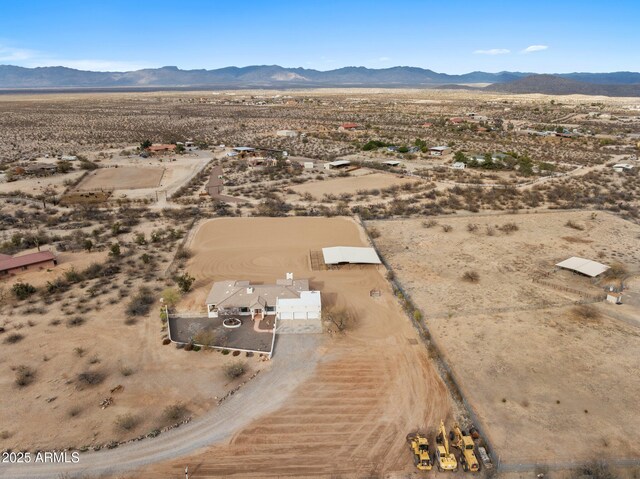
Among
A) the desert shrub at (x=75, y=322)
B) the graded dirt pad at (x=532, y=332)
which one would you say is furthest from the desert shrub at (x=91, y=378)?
the graded dirt pad at (x=532, y=332)

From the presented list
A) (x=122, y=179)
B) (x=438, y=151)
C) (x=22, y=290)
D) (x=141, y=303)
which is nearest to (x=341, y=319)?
(x=141, y=303)

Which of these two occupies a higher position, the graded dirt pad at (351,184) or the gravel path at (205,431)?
the graded dirt pad at (351,184)

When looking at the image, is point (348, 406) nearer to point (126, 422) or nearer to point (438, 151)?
point (126, 422)

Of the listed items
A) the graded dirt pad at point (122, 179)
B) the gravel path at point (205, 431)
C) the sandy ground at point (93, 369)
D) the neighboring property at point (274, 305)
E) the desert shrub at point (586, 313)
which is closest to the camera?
the gravel path at point (205, 431)

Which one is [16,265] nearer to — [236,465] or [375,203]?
[236,465]

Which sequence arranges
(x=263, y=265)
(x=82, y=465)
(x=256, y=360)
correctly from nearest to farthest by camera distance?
(x=82, y=465) < (x=256, y=360) < (x=263, y=265)

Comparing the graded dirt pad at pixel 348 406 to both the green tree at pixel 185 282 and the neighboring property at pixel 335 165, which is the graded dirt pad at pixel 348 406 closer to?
the green tree at pixel 185 282

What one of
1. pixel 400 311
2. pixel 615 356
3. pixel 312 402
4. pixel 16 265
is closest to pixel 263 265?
pixel 400 311
